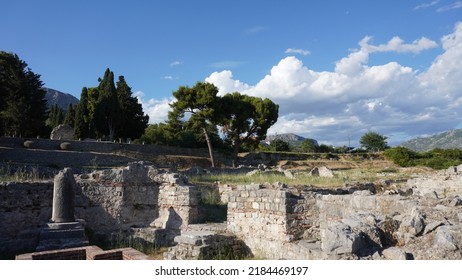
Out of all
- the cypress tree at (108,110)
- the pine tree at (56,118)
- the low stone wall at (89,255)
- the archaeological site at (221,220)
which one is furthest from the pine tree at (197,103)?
the low stone wall at (89,255)

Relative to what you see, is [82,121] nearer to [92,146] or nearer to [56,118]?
[92,146]

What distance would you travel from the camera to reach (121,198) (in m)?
13.4

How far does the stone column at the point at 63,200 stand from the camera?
10.2 metres

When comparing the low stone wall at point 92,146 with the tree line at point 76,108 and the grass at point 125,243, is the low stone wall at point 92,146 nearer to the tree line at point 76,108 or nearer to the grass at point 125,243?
the tree line at point 76,108

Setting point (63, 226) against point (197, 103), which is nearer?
point (63, 226)

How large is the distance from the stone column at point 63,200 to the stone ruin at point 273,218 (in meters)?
1.85

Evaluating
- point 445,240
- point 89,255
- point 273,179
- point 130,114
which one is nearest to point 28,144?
point 130,114

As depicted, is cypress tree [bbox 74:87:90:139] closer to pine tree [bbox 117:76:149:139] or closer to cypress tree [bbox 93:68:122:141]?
cypress tree [bbox 93:68:122:141]

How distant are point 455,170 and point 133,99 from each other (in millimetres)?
40555

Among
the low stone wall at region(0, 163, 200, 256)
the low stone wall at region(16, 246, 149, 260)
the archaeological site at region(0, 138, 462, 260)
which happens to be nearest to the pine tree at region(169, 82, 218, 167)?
the archaeological site at region(0, 138, 462, 260)

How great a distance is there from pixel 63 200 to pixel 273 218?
590cm

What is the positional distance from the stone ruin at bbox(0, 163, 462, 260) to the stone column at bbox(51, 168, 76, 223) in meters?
1.85

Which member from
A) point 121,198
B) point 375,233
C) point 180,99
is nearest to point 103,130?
point 180,99

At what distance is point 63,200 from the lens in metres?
10.3
